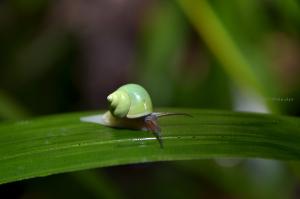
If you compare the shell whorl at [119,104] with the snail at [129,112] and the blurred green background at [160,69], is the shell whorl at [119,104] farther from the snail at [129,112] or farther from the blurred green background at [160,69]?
the blurred green background at [160,69]

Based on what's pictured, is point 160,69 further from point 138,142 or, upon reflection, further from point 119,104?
point 138,142

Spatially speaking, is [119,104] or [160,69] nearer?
[119,104]

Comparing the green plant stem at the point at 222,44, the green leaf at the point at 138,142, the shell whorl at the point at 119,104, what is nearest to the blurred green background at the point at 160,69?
the green plant stem at the point at 222,44

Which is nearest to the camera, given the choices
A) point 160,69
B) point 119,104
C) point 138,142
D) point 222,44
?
point 138,142

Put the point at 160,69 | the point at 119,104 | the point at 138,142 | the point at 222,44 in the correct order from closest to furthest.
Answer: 1. the point at 138,142
2. the point at 119,104
3. the point at 222,44
4. the point at 160,69

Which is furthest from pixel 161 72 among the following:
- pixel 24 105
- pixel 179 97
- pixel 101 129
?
pixel 101 129

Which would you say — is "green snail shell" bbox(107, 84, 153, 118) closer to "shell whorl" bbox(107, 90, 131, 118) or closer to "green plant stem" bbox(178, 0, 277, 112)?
"shell whorl" bbox(107, 90, 131, 118)

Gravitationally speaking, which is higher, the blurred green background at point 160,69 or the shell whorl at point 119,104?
the shell whorl at point 119,104

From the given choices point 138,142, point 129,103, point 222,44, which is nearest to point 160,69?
point 222,44
